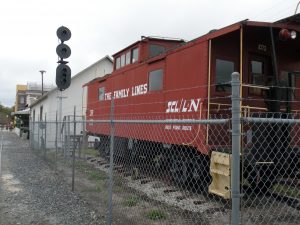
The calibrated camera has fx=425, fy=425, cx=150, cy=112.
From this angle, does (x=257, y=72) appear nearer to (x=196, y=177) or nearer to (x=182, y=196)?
(x=196, y=177)

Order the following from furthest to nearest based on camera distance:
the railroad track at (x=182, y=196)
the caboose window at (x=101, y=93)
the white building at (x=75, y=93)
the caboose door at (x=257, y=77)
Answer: the white building at (x=75, y=93) → the caboose window at (x=101, y=93) → the caboose door at (x=257, y=77) → the railroad track at (x=182, y=196)

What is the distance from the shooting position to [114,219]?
6.94 metres

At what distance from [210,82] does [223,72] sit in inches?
22.9

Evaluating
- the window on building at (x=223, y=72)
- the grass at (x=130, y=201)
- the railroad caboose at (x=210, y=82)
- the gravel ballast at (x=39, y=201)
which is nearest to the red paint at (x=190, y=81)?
the railroad caboose at (x=210, y=82)

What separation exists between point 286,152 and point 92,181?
5.16 m

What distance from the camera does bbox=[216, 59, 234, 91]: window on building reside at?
922 centimetres

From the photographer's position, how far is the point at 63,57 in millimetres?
11203

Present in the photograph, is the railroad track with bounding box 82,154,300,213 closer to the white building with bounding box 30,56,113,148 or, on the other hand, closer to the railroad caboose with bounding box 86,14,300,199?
the railroad caboose with bounding box 86,14,300,199

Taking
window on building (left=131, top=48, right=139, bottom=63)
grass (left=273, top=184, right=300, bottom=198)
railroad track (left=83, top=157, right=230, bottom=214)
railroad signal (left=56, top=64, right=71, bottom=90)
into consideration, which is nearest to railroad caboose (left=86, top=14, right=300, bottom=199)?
railroad track (left=83, top=157, right=230, bottom=214)

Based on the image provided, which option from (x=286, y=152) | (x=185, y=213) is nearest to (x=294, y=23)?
(x=286, y=152)

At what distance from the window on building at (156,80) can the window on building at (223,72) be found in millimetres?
1933

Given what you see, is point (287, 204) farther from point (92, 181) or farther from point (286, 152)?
point (92, 181)

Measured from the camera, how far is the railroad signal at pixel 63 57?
439 inches

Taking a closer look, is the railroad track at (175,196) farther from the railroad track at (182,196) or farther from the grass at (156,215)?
the grass at (156,215)
